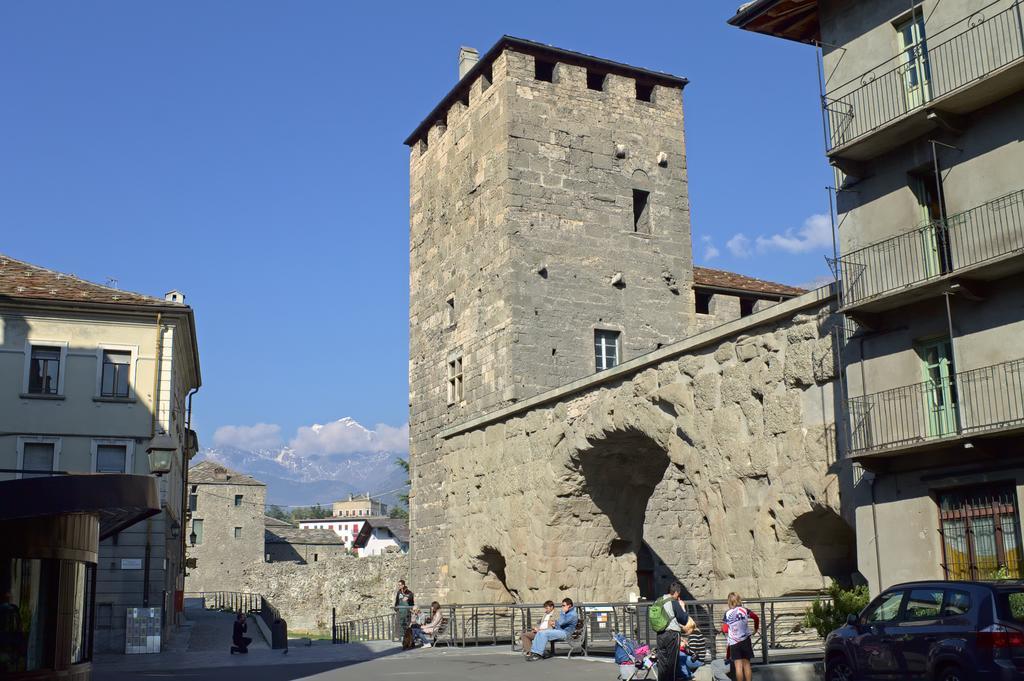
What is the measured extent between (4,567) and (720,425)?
9.40m

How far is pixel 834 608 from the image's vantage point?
1301cm

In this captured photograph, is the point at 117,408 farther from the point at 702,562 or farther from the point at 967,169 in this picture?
the point at 967,169

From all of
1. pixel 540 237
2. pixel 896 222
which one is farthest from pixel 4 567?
pixel 540 237

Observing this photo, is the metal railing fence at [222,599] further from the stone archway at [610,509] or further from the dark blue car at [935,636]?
the dark blue car at [935,636]

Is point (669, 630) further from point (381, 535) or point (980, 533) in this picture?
point (381, 535)


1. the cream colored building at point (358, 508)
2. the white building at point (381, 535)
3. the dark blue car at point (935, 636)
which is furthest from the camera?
the cream colored building at point (358, 508)

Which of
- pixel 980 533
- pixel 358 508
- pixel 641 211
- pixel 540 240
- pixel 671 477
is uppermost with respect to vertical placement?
pixel 641 211

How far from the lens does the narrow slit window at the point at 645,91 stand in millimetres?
31250

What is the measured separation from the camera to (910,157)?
1333cm

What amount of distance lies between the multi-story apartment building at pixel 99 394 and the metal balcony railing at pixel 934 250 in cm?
1810

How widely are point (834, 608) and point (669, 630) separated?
2.19 m

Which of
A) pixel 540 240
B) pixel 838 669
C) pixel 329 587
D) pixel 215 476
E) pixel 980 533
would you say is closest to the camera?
pixel 838 669

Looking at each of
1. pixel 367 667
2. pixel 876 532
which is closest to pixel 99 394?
pixel 367 667

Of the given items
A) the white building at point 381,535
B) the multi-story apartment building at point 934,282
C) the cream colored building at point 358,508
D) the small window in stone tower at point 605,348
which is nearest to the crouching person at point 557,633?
the multi-story apartment building at point 934,282
